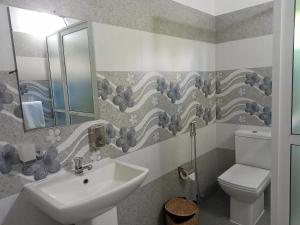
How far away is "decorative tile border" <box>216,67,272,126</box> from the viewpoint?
2508 mm

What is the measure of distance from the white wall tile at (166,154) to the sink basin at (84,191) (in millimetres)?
241

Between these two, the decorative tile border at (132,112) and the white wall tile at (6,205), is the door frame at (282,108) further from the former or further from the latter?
the white wall tile at (6,205)

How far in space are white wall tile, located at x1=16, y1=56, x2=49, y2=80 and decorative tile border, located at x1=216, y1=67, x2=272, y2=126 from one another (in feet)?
6.89

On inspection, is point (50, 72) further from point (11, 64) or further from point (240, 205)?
point (240, 205)

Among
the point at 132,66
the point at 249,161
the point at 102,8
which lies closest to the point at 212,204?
the point at 249,161

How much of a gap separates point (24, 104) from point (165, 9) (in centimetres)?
149

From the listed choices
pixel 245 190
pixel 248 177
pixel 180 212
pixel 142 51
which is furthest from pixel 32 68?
pixel 248 177

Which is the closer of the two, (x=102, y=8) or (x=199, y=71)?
(x=102, y=8)

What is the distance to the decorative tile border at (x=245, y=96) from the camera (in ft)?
8.23

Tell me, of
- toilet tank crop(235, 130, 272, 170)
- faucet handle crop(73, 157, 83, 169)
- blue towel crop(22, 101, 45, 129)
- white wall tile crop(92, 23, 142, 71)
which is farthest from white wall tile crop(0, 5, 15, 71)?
toilet tank crop(235, 130, 272, 170)

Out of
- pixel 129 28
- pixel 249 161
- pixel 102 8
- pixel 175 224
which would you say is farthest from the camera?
pixel 249 161

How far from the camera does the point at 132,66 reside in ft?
6.01

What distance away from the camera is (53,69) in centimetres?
143

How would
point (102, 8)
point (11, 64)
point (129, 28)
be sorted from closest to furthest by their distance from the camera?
point (11, 64)
point (102, 8)
point (129, 28)
